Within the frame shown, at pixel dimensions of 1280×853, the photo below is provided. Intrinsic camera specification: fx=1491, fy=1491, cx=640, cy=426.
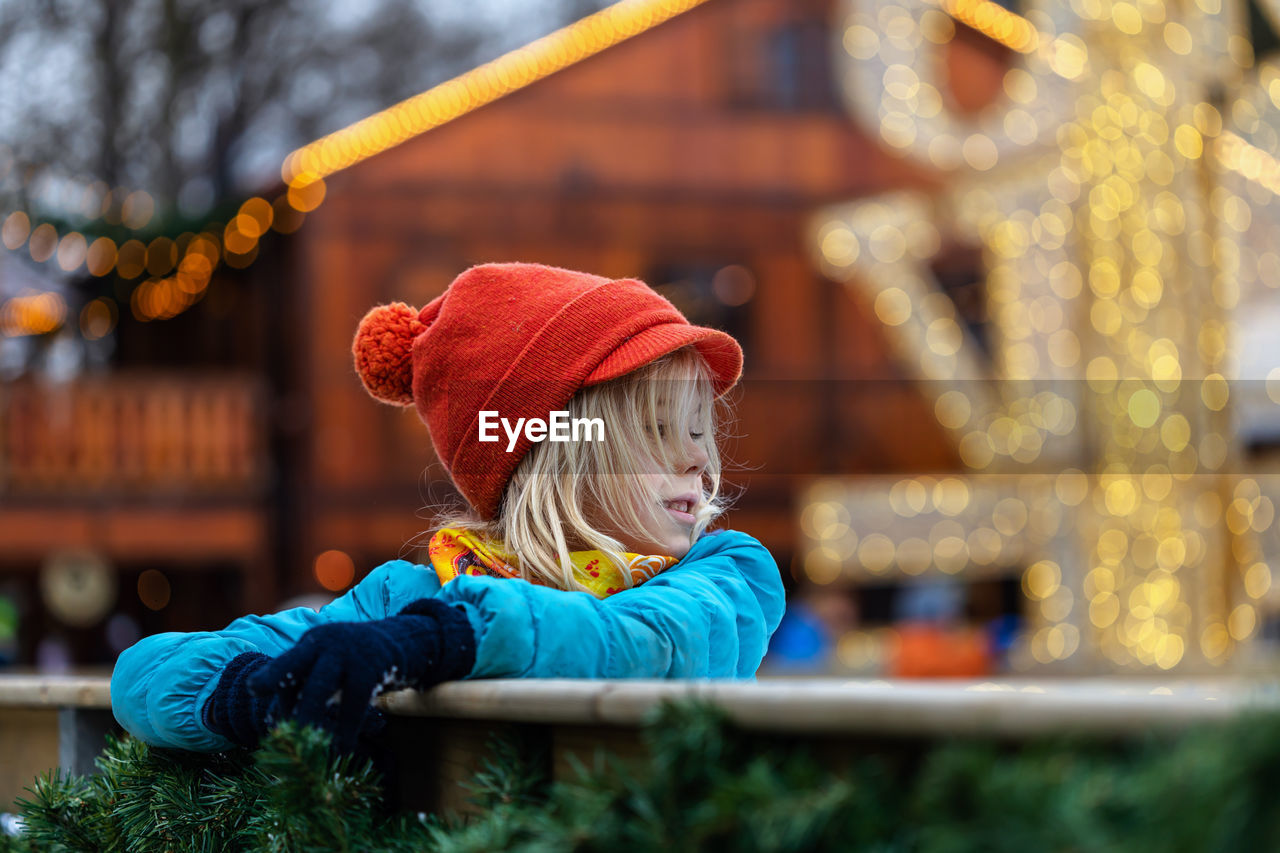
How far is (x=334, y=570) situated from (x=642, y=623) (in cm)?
922

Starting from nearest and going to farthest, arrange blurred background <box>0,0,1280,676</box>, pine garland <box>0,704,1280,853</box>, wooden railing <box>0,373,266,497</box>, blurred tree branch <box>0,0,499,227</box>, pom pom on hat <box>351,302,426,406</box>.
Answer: pine garland <box>0,704,1280,853</box> < pom pom on hat <box>351,302,426,406</box> < blurred background <box>0,0,1280,676</box> < wooden railing <box>0,373,266,497</box> < blurred tree branch <box>0,0,499,227</box>

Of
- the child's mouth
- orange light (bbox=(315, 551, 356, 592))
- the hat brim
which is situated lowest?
orange light (bbox=(315, 551, 356, 592))

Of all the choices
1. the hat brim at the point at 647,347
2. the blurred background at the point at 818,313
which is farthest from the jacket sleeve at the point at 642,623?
the blurred background at the point at 818,313

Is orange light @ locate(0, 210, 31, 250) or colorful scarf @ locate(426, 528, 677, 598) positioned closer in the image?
colorful scarf @ locate(426, 528, 677, 598)

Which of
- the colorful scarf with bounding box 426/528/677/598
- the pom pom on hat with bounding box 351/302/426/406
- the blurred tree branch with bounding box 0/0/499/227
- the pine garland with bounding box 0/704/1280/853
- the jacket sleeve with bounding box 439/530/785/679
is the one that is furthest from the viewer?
the blurred tree branch with bounding box 0/0/499/227

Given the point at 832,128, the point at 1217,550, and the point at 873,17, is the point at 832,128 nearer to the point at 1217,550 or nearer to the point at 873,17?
the point at 873,17

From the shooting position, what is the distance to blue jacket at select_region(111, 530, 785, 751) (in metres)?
1.35

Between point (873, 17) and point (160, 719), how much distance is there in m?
8.38

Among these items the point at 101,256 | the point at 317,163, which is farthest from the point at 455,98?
the point at 101,256

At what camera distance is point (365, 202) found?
10398 mm

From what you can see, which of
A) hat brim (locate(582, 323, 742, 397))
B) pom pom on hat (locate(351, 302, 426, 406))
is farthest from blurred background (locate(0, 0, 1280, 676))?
hat brim (locate(582, 323, 742, 397))

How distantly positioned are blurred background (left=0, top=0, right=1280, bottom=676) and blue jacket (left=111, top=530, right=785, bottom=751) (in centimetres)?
657

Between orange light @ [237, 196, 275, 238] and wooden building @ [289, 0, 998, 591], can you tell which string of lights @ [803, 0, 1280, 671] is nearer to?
wooden building @ [289, 0, 998, 591]

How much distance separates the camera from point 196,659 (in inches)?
59.3
